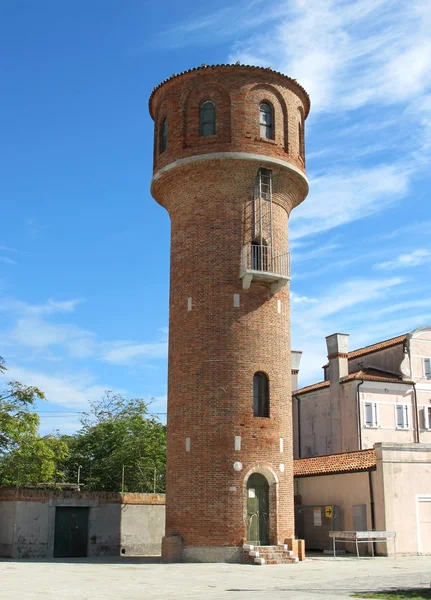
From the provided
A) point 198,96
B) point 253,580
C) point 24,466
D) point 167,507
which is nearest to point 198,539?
point 167,507

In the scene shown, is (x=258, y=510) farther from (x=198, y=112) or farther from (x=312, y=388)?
(x=312, y=388)

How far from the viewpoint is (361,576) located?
61.9ft

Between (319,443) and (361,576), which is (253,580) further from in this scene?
(319,443)

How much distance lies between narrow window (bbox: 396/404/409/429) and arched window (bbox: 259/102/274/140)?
1921 cm

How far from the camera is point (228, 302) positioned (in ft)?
82.4

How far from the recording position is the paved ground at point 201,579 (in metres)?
15.2

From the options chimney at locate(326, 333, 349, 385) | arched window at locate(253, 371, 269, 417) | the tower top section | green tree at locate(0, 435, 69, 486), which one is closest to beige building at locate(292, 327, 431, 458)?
chimney at locate(326, 333, 349, 385)

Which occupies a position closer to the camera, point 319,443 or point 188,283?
point 188,283

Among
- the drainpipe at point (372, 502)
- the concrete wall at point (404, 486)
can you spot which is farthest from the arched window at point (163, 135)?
the drainpipe at point (372, 502)

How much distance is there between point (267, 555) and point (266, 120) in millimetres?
15114

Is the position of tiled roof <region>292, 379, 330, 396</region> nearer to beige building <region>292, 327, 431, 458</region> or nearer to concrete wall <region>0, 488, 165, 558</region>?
beige building <region>292, 327, 431, 458</region>

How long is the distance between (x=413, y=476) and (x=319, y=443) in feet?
45.7

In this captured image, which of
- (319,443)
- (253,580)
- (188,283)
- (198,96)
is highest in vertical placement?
(198,96)

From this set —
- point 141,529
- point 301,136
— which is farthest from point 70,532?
point 301,136
